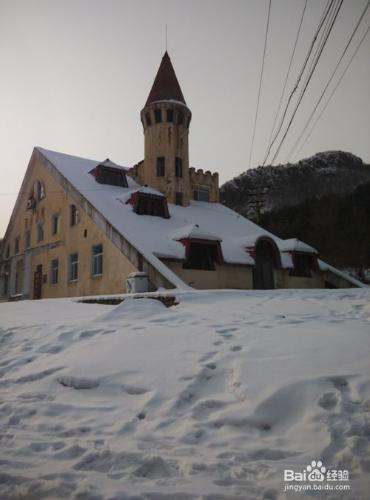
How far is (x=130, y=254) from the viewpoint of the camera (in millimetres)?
16719

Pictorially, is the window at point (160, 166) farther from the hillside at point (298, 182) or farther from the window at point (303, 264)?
the hillside at point (298, 182)

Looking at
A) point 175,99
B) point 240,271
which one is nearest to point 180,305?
point 240,271

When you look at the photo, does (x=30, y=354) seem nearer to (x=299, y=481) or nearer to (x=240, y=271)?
(x=299, y=481)

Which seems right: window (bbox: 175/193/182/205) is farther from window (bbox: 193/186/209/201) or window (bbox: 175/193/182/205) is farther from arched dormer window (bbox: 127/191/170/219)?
arched dormer window (bbox: 127/191/170/219)

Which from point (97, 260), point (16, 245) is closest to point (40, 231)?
point (16, 245)

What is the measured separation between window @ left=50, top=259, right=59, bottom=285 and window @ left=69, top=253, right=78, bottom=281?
1574 mm

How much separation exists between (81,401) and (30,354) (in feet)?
7.36

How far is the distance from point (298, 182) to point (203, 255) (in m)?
67.4

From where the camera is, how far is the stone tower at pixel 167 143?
26969 mm

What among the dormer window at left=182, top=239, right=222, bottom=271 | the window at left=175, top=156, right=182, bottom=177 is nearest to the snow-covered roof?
the dormer window at left=182, top=239, right=222, bottom=271

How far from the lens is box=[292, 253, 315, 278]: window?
74.6ft

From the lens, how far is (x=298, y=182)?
265ft

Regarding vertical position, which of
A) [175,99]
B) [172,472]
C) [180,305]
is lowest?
[172,472]

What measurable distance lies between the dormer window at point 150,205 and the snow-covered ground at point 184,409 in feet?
48.0
